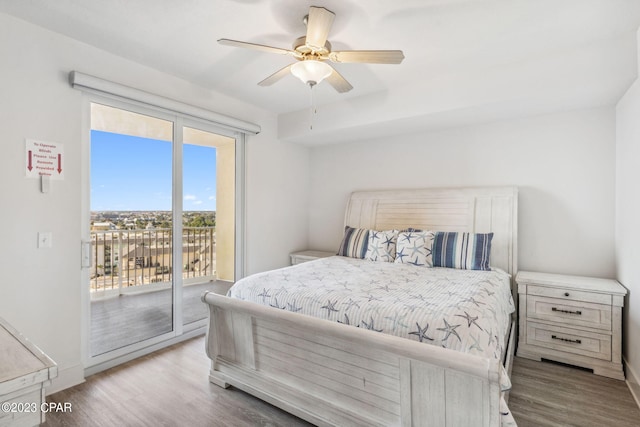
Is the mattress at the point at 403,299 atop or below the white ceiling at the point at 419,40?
below

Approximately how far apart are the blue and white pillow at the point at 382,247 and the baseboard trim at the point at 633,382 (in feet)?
6.37

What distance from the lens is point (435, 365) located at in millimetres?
1396

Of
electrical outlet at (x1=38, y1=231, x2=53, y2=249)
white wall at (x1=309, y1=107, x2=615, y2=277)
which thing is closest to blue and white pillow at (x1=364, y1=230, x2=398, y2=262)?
white wall at (x1=309, y1=107, x2=615, y2=277)

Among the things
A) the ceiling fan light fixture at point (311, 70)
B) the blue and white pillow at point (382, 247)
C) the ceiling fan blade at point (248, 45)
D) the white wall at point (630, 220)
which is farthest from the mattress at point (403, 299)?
the ceiling fan blade at point (248, 45)

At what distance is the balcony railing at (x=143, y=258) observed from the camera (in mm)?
2670

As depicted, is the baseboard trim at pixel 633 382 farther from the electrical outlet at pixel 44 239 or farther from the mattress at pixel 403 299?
the electrical outlet at pixel 44 239

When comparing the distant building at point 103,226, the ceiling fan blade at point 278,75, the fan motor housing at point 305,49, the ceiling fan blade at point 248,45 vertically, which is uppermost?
the fan motor housing at point 305,49

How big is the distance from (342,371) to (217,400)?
3.27ft

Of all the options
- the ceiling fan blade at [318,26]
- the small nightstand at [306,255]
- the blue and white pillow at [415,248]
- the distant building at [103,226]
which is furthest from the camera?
the small nightstand at [306,255]

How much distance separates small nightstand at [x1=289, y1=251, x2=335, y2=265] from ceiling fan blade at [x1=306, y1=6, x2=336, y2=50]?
2696 millimetres

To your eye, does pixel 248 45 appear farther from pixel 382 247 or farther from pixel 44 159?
pixel 382 247

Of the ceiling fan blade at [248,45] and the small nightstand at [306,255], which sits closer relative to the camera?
the ceiling fan blade at [248,45]

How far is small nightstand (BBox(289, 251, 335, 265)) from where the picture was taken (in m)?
4.13

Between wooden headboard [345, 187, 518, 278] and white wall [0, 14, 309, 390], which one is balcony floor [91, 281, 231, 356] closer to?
white wall [0, 14, 309, 390]
